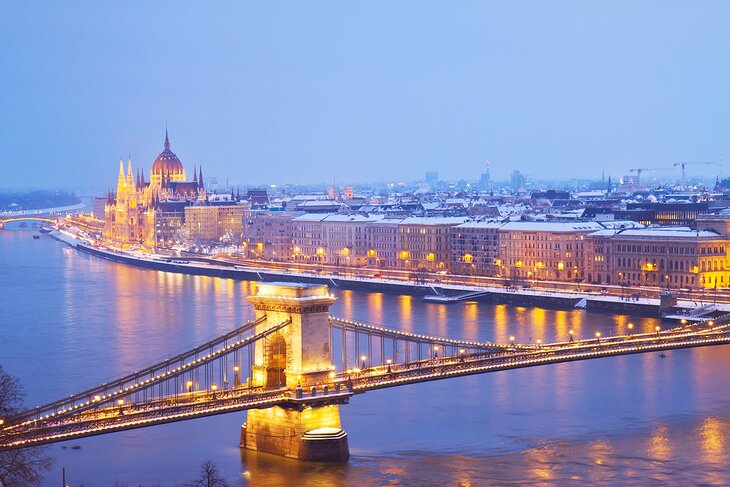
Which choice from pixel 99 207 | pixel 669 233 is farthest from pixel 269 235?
pixel 99 207

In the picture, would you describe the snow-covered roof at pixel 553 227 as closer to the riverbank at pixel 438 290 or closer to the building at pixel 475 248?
the building at pixel 475 248

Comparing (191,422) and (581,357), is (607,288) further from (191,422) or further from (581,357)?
(191,422)

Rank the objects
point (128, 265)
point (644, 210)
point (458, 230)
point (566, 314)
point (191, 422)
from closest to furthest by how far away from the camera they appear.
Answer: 1. point (191, 422)
2. point (566, 314)
3. point (458, 230)
4. point (644, 210)
5. point (128, 265)

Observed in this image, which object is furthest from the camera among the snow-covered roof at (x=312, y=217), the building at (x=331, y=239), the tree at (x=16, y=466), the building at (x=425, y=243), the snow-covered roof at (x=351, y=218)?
the snow-covered roof at (x=312, y=217)

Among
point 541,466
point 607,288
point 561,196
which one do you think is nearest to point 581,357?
point 541,466

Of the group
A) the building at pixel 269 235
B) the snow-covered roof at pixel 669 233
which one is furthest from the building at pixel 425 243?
the snow-covered roof at pixel 669 233

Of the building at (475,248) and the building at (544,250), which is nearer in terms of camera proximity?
the building at (544,250)
